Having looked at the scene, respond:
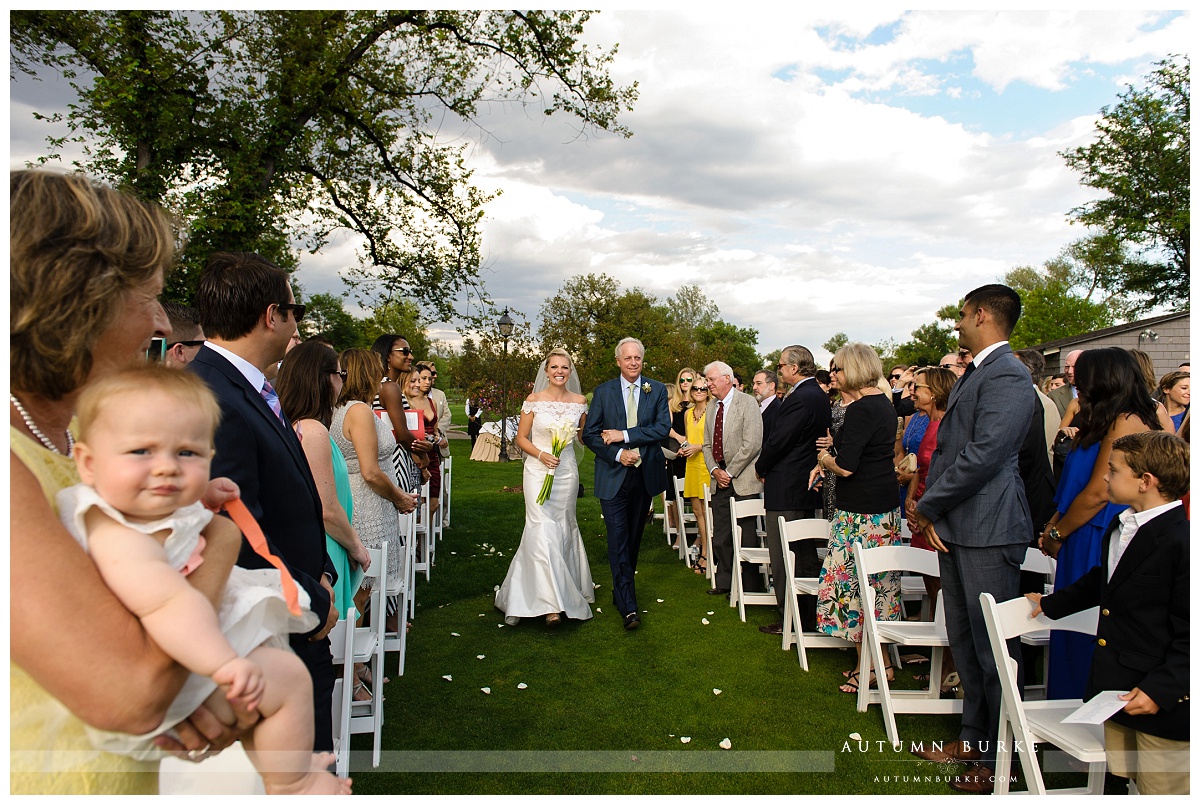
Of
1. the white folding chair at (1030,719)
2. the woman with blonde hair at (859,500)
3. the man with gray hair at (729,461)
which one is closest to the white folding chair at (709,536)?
the man with gray hair at (729,461)

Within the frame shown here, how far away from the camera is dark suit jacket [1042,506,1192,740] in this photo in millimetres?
2588

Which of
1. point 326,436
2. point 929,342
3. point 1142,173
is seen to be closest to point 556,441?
point 326,436

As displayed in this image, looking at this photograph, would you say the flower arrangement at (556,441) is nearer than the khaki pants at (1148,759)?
No

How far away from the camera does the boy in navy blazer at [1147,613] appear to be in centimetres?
259

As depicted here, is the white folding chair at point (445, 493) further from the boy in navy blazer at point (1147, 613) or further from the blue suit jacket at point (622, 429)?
the boy in navy blazer at point (1147, 613)

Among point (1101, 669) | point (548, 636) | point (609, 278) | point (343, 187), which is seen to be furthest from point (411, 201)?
point (609, 278)

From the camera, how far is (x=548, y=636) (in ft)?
21.0

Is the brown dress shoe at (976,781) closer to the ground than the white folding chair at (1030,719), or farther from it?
closer to the ground

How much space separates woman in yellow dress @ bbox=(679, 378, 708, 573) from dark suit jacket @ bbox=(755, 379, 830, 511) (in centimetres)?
197

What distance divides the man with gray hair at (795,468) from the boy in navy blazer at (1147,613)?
343 centimetres

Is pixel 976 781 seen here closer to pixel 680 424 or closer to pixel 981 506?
pixel 981 506

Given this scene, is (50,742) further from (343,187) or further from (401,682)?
(343,187)

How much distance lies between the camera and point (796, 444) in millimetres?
6617

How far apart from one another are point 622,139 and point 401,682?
27.9 ft
